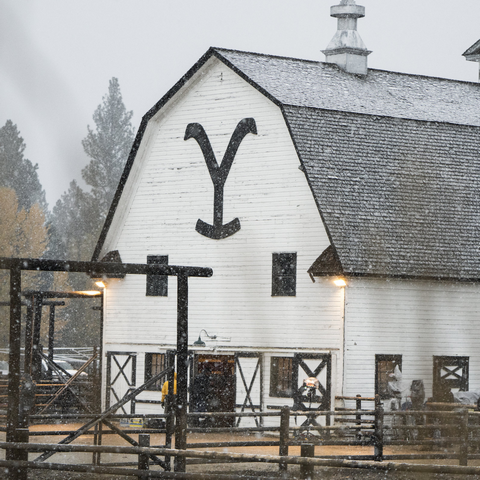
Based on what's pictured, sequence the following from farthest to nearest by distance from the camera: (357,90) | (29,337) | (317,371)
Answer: (357,90) → (29,337) → (317,371)

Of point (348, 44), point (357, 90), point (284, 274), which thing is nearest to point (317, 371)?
point (284, 274)

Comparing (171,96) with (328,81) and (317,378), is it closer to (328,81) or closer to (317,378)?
(328,81)

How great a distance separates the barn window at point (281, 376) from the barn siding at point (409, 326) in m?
1.87

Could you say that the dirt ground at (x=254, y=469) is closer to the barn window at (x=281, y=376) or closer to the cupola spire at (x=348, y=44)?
the barn window at (x=281, y=376)

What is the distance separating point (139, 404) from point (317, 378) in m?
5.51

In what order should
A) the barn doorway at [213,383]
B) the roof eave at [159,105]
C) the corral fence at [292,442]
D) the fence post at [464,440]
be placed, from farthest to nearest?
the barn doorway at [213,383]
the roof eave at [159,105]
the fence post at [464,440]
the corral fence at [292,442]

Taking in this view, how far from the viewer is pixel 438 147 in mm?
24672

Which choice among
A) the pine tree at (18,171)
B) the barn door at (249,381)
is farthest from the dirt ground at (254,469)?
the pine tree at (18,171)

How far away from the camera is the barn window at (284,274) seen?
23547mm

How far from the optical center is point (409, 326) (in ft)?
74.4

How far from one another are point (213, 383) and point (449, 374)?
5902 mm

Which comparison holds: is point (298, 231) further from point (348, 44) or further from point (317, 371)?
point (348, 44)

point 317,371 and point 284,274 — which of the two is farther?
point 284,274

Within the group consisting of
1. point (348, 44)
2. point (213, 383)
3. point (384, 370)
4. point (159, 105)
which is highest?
point (348, 44)
